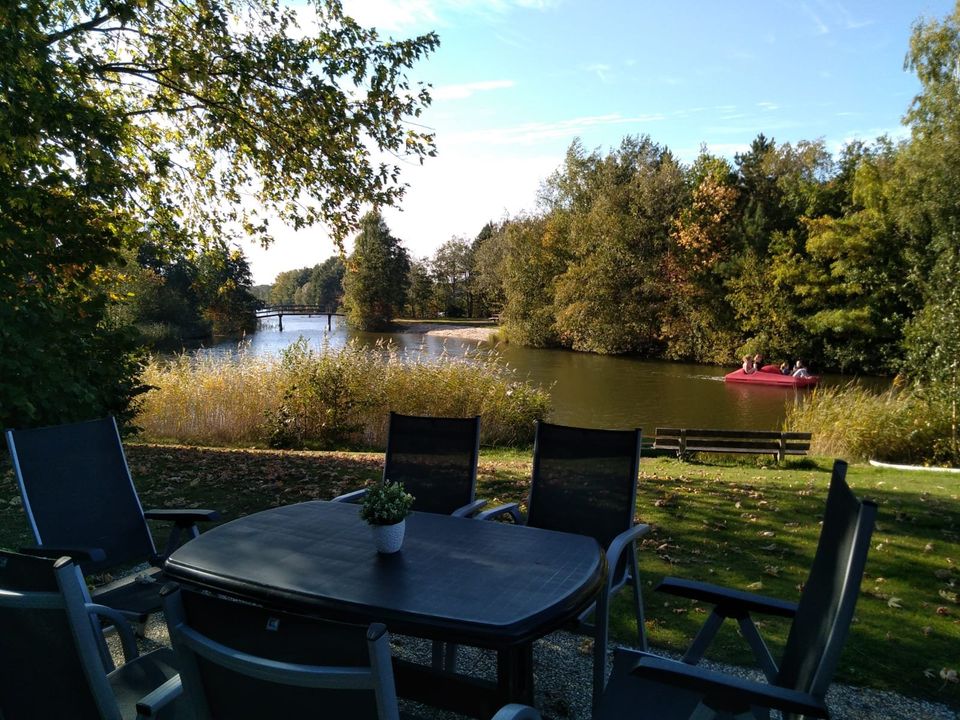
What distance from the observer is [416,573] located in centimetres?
236

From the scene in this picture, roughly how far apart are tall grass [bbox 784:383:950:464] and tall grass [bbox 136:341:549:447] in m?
5.22

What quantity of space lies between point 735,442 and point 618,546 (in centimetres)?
879

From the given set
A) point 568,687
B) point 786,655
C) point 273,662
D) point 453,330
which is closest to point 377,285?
point 453,330

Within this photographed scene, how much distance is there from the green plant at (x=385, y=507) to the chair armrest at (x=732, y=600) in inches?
37.9

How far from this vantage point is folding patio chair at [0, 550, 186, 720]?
5.22ft

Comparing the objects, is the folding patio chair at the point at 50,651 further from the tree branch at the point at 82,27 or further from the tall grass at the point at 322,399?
the tall grass at the point at 322,399

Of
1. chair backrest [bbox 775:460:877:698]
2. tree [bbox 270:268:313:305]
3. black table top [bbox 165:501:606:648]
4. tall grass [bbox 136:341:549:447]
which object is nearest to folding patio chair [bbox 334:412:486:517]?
black table top [bbox 165:501:606:648]

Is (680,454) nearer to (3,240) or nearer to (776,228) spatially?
(3,240)

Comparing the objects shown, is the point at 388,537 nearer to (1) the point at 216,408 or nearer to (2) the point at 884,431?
(1) the point at 216,408

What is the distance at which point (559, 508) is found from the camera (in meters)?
3.54

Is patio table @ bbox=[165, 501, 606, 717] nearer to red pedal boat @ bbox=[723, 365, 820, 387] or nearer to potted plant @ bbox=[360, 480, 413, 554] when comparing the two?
potted plant @ bbox=[360, 480, 413, 554]

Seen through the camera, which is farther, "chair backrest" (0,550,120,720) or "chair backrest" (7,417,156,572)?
"chair backrest" (7,417,156,572)

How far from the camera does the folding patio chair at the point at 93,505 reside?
10.3 ft

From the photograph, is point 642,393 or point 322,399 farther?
point 642,393
